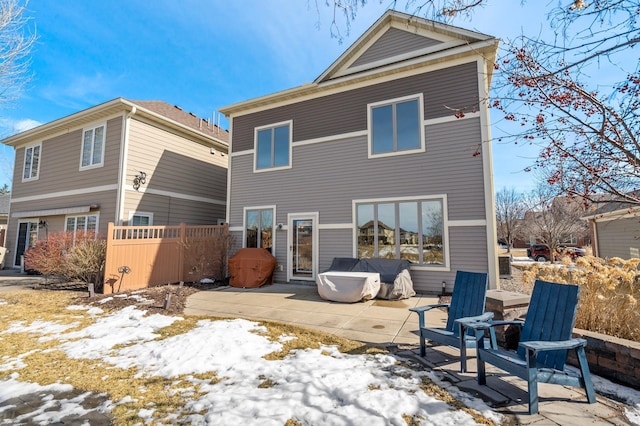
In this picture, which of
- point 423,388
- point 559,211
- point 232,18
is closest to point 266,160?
point 232,18

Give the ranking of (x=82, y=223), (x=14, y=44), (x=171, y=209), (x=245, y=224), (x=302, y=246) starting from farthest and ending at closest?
1. (x=171, y=209)
2. (x=82, y=223)
3. (x=245, y=224)
4. (x=302, y=246)
5. (x=14, y=44)

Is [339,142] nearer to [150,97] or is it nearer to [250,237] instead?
[250,237]

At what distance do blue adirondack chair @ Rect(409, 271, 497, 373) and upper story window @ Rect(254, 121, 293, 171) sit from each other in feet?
23.7

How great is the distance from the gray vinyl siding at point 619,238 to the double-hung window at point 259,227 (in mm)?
13819

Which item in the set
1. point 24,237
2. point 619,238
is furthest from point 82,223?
point 619,238

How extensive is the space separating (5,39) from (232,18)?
496cm

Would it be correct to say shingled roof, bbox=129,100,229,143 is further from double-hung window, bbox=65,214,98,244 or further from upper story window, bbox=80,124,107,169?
double-hung window, bbox=65,214,98,244

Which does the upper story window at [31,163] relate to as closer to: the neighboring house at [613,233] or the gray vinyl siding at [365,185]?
the gray vinyl siding at [365,185]

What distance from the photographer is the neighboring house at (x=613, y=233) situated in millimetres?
13076

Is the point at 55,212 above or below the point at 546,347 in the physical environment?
above

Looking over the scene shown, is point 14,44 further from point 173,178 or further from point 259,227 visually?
point 259,227

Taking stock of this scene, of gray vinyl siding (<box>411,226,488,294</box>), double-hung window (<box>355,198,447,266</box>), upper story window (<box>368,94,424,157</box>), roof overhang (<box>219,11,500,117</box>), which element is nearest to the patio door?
double-hung window (<box>355,198,447,266</box>)

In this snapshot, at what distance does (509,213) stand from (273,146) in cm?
2068

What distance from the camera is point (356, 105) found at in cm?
922
